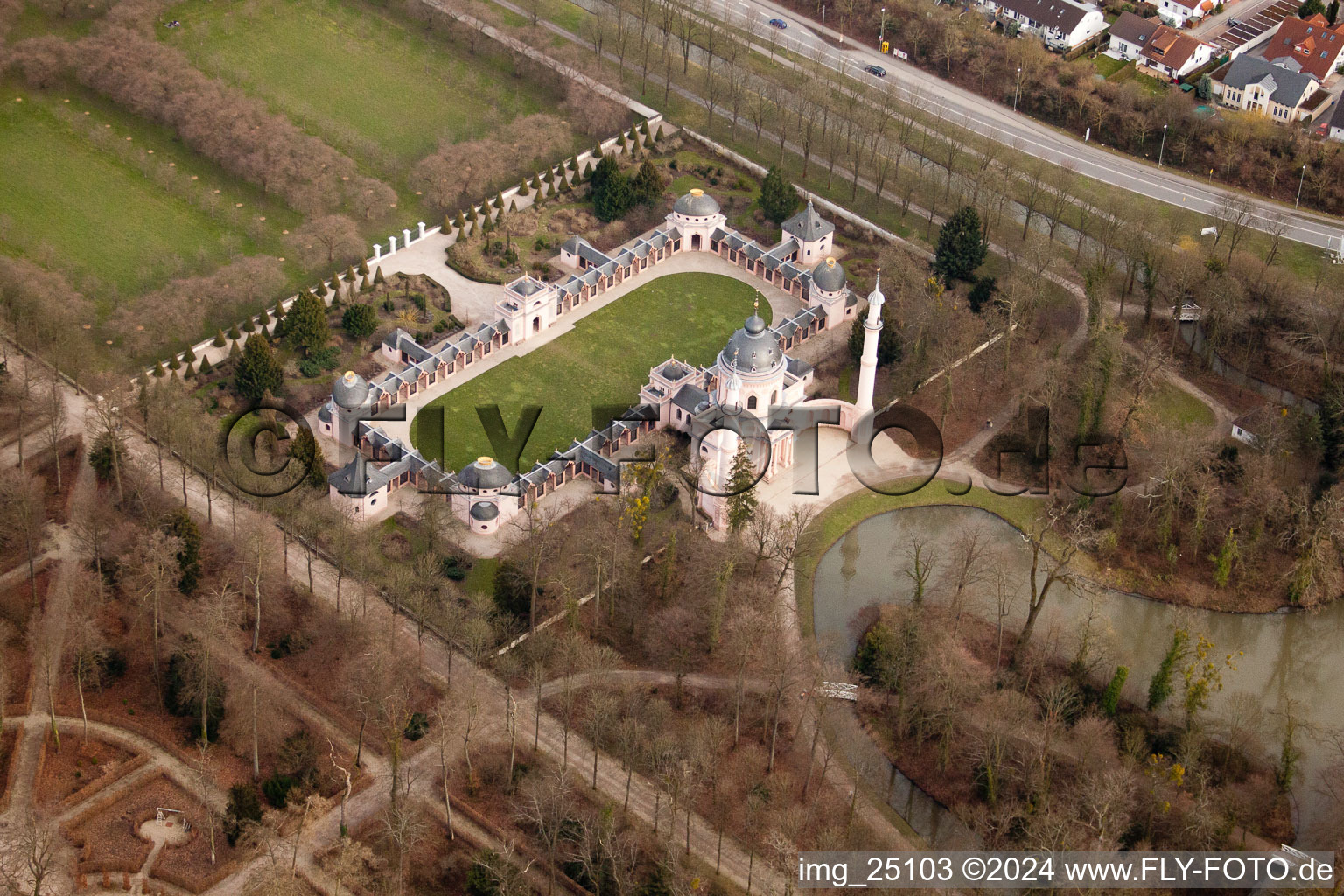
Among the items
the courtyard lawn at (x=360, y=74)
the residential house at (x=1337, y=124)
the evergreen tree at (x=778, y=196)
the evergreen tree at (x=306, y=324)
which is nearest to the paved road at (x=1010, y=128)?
the residential house at (x=1337, y=124)

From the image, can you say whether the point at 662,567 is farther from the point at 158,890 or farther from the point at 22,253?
the point at 22,253

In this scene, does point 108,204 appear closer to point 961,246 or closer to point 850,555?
point 961,246

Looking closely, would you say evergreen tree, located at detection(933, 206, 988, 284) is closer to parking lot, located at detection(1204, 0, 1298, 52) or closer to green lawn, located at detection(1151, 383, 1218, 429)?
green lawn, located at detection(1151, 383, 1218, 429)

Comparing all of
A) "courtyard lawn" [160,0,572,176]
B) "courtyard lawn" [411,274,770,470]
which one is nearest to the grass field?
"courtyard lawn" [160,0,572,176]

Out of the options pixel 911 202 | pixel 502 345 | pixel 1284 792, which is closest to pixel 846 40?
pixel 911 202

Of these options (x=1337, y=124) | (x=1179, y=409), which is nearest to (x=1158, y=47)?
(x=1337, y=124)

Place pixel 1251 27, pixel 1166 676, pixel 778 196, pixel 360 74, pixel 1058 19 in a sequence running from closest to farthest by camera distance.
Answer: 1. pixel 1166 676
2. pixel 778 196
3. pixel 360 74
4. pixel 1058 19
5. pixel 1251 27
